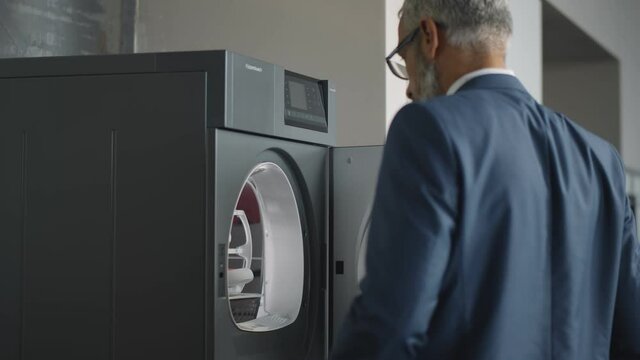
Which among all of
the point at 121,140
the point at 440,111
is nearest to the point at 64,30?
the point at 121,140

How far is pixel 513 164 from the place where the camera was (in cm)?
121

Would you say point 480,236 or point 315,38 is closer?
point 480,236

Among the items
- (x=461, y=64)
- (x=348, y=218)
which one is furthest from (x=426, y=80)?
(x=348, y=218)

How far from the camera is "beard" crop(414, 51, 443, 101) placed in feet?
4.44

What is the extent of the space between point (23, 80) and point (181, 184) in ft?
1.29

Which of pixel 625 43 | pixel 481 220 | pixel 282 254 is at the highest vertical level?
pixel 625 43

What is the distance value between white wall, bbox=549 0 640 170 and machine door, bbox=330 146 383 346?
11.8 feet

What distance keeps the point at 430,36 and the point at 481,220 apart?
31 cm

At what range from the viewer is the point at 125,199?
1736 mm

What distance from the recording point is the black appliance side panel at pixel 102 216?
1.71 meters

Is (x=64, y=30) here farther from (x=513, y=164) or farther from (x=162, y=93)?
(x=513, y=164)

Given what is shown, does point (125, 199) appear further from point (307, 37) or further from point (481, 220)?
point (307, 37)

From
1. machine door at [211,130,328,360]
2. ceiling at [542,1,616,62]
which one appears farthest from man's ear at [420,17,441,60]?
ceiling at [542,1,616,62]

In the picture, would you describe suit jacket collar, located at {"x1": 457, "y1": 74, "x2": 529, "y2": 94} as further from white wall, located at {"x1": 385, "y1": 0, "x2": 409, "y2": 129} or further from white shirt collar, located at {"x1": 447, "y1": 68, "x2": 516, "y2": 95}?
white wall, located at {"x1": 385, "y1": 0, "x2": 409, "y2": 129}
